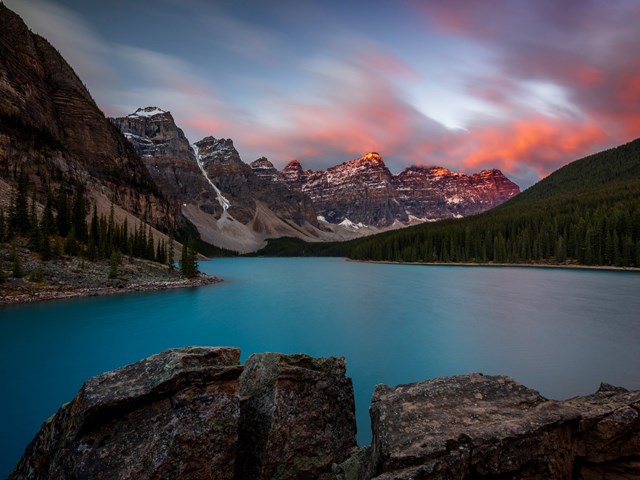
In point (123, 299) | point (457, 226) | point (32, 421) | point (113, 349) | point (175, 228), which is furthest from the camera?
point (175, 228)

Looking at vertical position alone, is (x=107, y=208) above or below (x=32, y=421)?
above

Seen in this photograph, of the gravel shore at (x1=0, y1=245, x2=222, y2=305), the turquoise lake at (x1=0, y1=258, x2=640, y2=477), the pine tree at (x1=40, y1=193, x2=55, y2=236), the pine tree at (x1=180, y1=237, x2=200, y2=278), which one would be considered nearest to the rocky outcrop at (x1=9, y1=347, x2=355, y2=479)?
the turquoise lake at (x1=0, y1=258, x2=640, y2=477)

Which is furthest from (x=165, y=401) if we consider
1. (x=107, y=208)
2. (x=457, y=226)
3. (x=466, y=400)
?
(x=457, y=226)

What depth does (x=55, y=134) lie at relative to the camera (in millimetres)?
120500

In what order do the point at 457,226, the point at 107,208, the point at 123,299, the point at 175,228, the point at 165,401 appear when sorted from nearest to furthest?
1. the point at 165,401
2. the point at 123,299
3. the point at 107,208
4. the point at 457,226
5. the point at 175,228

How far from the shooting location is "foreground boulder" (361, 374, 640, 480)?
15.9 feet

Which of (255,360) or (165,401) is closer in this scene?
(165,401)

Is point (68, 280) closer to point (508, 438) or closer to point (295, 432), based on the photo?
→ point (295, 432)

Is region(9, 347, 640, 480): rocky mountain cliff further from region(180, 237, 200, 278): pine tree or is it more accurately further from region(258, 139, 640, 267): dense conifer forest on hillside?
region(258, 139, 640, 267): dense conifer forest on hillside

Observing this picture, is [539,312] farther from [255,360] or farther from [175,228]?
[175,228]

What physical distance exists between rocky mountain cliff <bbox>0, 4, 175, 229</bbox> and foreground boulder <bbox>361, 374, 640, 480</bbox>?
94192 millimetres

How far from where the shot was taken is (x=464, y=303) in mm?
47781

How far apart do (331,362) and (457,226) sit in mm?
149618

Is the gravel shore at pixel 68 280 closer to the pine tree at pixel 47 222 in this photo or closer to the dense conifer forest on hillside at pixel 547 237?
the pine tree at pixel 47 222
